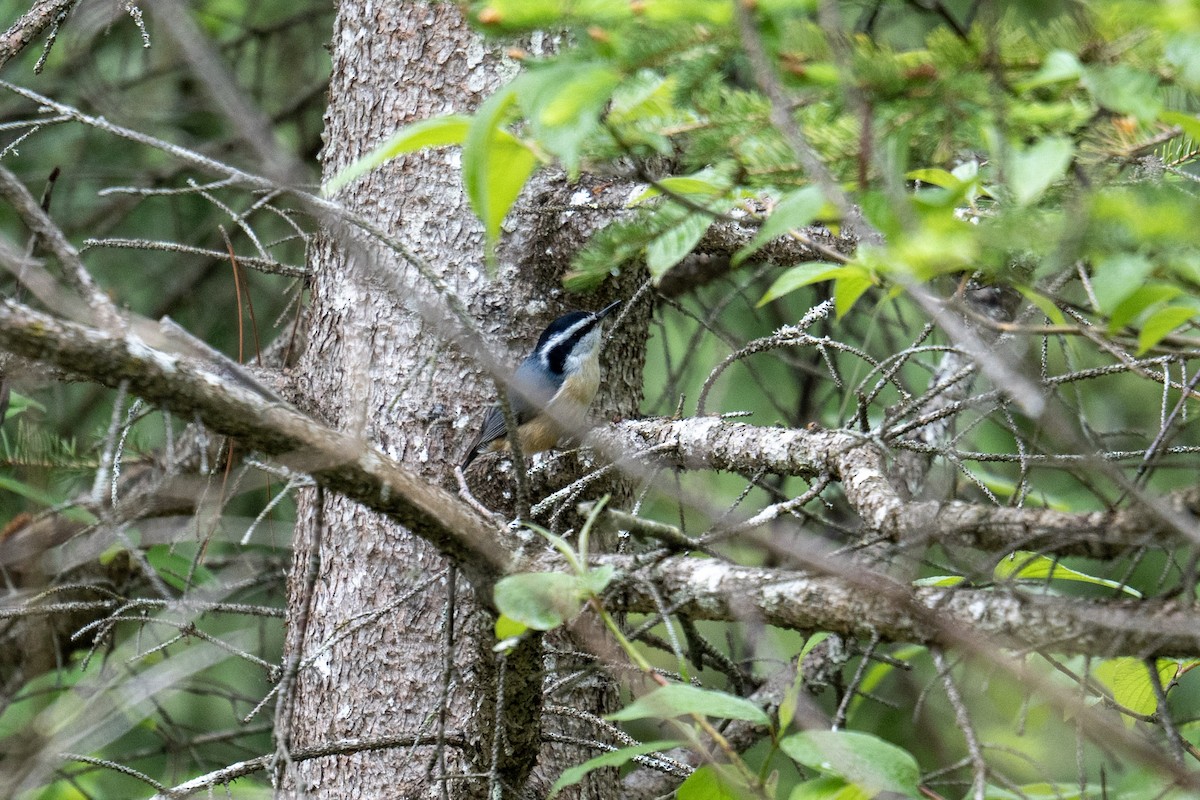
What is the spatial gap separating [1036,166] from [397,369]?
1955 millimetres

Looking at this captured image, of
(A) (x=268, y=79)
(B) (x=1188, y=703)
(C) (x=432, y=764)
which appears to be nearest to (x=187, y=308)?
(A) (x=268, y=79)

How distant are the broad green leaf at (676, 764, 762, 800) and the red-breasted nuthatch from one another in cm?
117

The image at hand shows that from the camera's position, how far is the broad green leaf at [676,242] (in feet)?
4.57

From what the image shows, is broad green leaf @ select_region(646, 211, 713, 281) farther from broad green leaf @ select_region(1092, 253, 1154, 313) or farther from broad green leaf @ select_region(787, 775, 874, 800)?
broad green leaf @ select_region(787, 775, 874, 800)

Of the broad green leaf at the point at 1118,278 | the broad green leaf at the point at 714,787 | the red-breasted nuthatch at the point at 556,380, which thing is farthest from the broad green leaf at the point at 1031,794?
the red-breasted nuthatch at the point at 556,380

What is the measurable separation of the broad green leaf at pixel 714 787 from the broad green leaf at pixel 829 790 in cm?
7

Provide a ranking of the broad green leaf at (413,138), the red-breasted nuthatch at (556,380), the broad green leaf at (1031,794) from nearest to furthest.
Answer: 1. the broad green leaf at (413,138)
2. the broad green leaf at (1031,794)
3. the red-breasted nuthatch at (556,380)

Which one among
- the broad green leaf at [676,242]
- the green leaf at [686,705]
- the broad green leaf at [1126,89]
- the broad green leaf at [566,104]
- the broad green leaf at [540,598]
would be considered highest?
the broad green leaf at [566,104]

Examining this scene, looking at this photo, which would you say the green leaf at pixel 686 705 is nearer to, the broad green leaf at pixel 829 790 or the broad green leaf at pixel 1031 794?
the broad green leaf at pixel 829 790

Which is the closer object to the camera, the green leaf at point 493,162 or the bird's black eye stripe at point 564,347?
the green leaf at point 493,162

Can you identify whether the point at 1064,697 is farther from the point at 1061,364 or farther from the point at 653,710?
the point at 1061,364

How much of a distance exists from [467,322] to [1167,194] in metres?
0.84

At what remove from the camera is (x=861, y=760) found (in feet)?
4.74

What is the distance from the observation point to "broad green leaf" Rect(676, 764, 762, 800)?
159 cm
